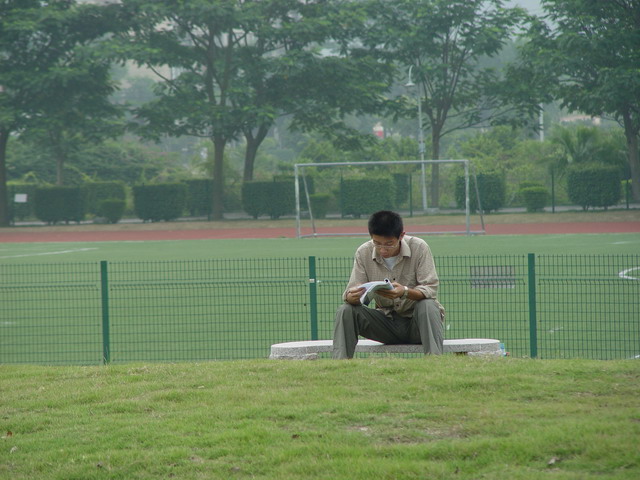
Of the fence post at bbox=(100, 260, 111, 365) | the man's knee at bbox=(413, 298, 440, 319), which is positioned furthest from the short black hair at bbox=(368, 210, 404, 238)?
the fence post at bbox=(100, 260, 111, 365)

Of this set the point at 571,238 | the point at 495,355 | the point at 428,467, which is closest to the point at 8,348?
the point at 495,355

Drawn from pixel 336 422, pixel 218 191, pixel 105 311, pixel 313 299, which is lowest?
pixel 336 422

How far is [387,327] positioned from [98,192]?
4017cm

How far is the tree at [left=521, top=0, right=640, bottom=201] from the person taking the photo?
3906 cm

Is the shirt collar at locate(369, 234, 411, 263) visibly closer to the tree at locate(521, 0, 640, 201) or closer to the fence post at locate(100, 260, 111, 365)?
the fence post at locate(100, 260, 111, 365)

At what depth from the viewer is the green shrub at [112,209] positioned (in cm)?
4403

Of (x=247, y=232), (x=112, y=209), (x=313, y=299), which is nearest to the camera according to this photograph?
(x=313, y=299)

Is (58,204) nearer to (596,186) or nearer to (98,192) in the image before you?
(98,192)

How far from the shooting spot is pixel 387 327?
7.67 meters

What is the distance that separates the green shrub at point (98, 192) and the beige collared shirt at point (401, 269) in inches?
1555

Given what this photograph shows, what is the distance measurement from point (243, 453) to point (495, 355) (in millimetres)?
3204

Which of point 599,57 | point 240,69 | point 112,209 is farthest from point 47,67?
point 599,57

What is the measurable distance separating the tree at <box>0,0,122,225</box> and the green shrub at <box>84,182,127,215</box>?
126 inches

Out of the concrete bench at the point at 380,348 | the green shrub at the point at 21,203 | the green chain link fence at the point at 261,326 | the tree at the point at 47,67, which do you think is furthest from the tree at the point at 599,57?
the concrete bench at the point at 380,348
